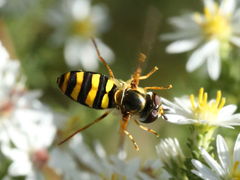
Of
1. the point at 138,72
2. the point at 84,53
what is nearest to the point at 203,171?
the point at 138,72

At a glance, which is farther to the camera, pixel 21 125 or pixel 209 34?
pixel 209 34

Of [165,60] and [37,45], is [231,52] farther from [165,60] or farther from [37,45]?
[37,45]

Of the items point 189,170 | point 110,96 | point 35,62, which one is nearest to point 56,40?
point 35,62

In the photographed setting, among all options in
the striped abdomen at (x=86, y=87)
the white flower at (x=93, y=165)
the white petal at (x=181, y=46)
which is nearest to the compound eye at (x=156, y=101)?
the striped abdomen at (x=86, y=87)

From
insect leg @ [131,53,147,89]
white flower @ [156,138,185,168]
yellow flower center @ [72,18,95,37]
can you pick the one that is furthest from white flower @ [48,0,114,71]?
white flower @ [156,138,185,168]

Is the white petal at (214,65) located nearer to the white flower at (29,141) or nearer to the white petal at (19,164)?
the white flower at (29,141)

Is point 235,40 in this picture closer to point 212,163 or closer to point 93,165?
point 93,165
